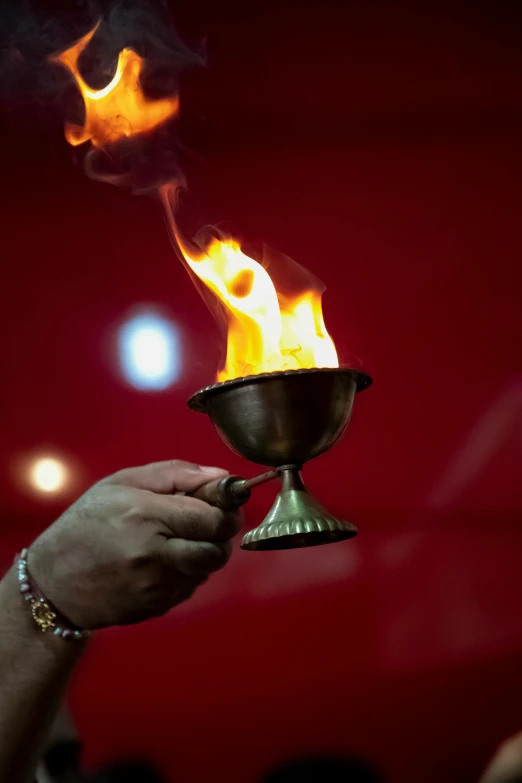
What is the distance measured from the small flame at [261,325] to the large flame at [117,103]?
0.75m

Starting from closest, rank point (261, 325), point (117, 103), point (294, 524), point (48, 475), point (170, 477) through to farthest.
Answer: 1. point (294, 524)
2. point (170, 477)
3. point (261, 325)
4. point (117, 103)
5. point (48, 475)

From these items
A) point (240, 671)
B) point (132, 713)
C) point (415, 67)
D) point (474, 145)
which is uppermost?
point (415, 67)

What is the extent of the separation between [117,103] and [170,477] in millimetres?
1215

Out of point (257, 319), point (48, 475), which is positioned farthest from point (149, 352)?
point (257, 319)

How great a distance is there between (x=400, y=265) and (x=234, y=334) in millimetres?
1189

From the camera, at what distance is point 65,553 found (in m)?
1.13

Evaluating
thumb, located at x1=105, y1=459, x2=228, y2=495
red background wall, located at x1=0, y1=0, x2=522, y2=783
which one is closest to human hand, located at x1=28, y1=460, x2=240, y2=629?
thumb, located at x1=105, y1=459, x2=228, y2=495

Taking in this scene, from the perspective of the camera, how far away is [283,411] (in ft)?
3.35

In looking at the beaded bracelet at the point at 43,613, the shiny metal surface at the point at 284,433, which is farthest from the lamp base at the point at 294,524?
the beaded bracelet at the point at 43,613

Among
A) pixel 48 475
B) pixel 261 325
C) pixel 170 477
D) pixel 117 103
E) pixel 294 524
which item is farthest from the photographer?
pixel 48 475

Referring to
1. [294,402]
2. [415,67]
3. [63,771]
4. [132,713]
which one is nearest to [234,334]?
[294,402]

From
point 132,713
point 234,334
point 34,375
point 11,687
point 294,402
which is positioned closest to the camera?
point 294,402

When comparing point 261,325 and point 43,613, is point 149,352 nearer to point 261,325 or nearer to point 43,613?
point 261,325

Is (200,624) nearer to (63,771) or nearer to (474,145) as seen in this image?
(63,771)
